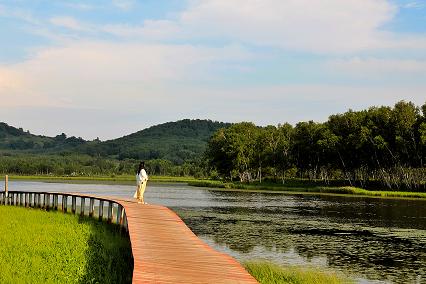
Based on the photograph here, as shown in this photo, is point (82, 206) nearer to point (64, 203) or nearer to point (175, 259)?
point (64, 203)

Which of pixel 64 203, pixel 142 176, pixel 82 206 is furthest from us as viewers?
pixel 64 203

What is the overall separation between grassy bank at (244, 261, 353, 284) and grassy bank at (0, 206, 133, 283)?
485 centimetres

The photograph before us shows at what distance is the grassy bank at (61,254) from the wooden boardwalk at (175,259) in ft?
4.00

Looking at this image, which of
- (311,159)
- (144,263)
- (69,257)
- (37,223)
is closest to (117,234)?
(37,223)

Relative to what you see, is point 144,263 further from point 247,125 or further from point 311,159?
point 247,125

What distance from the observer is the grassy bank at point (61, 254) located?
1591 centimetres

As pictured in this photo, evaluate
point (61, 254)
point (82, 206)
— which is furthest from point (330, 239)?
point (82, 206)

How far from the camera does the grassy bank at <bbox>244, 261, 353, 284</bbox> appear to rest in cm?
1956

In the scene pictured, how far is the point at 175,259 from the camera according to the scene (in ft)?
51.4

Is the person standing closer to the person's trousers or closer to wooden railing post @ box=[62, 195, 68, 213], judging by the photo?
the person's trousers

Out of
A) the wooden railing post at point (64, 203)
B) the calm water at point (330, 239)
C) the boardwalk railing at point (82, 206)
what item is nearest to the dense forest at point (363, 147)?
the calm water at point (330, 239)

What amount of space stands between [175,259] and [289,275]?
646 centimetres

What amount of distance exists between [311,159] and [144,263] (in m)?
98.4

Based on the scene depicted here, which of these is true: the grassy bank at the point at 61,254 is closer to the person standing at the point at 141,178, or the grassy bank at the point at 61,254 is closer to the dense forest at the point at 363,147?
the person standing at the point at 141,178
